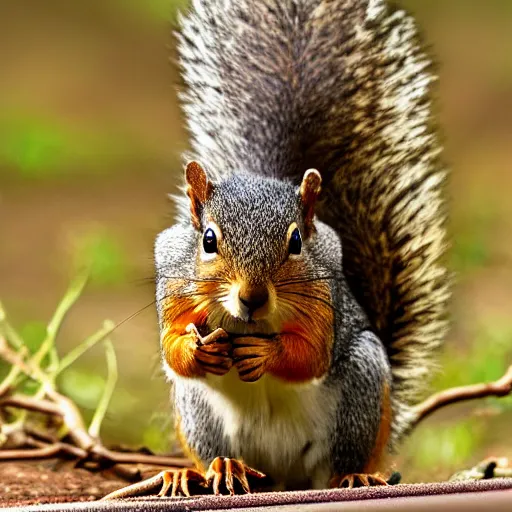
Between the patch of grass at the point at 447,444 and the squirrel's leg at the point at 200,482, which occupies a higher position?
the squirrel's leg at the point at 200,482

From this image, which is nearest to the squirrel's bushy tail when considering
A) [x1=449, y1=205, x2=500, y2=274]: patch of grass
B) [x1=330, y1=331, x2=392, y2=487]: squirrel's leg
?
[x1=330, y1=331, x2=392, y2=487]: squirrel's leg

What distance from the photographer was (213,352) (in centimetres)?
142

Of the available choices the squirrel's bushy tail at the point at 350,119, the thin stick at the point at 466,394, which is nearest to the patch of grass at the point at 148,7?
the squirrel's bushy tail at the point at 350,119

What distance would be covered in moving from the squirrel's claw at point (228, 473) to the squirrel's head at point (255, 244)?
0.20m

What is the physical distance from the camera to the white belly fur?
152 cm

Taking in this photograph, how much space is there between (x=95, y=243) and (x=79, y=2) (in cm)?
292

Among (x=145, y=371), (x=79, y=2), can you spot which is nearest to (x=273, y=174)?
(x=145, y=371)

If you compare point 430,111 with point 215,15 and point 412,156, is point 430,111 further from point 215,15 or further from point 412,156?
point 215,15

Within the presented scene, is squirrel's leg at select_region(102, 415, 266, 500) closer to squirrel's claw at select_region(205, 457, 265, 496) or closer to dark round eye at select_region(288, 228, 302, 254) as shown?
squirrel's claw at select_region(205, 457, 265, 496)

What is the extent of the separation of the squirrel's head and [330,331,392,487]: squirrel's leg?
0.15 meters

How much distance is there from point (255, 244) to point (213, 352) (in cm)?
16

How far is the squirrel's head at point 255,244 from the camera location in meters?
1.36

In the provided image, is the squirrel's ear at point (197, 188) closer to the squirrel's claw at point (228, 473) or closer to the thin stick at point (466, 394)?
the squirrel's claw at point (228, 473)

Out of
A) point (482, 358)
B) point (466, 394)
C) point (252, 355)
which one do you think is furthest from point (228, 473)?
point (482, 358)
